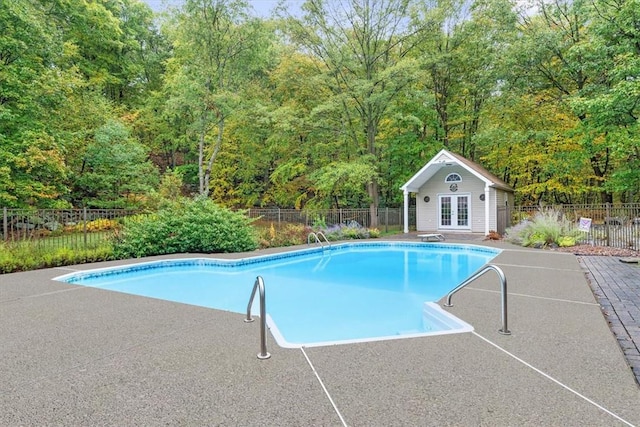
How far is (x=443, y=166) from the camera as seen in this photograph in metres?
19.2

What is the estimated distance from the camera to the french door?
18938 mm

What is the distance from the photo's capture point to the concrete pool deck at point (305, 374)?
2.48m

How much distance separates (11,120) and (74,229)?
18.6 ft

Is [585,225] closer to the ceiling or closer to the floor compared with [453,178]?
closer to the floor

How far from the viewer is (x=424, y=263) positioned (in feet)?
38.4

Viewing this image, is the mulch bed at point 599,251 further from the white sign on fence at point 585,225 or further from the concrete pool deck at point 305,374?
the concrete pool deck at point 305,374

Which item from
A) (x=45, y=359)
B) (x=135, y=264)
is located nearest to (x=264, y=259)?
(x=135, y=264)

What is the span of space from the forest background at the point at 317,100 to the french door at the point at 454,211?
361 centimetres

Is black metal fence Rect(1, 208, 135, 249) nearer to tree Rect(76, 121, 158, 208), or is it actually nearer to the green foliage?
tree Rect(76, 121, 158, 208)

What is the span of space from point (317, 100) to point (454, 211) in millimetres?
10278

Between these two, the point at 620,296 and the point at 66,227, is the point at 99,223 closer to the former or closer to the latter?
the point at 66,227

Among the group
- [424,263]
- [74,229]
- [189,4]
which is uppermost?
[189,4]

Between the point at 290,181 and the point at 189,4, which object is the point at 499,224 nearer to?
the point at 290,181

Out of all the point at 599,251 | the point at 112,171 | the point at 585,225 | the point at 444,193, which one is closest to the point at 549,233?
the point at 585,225
